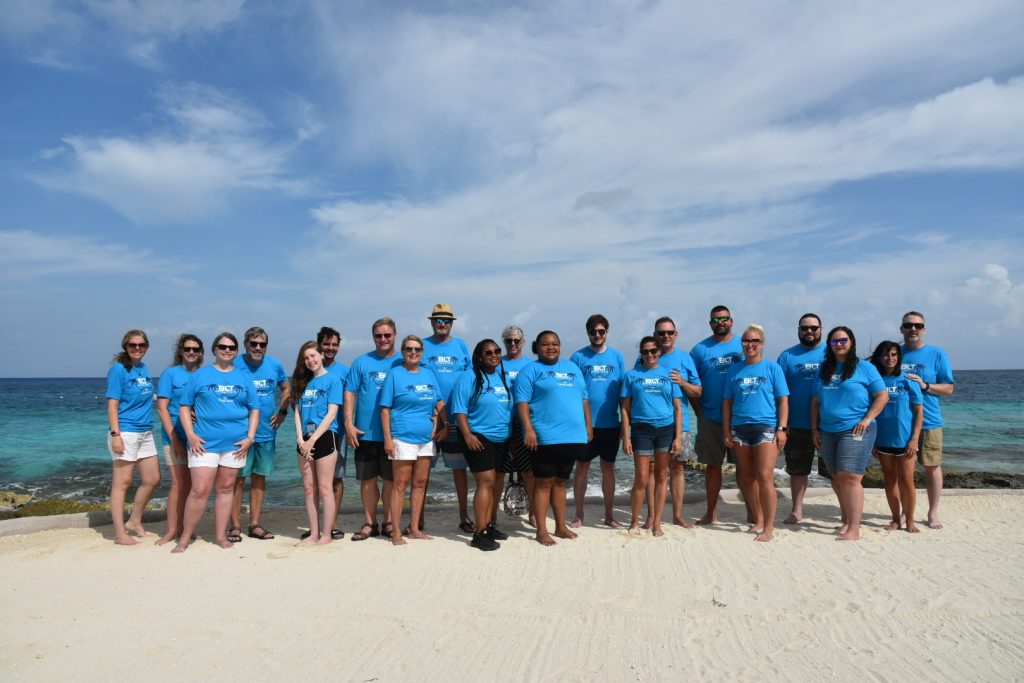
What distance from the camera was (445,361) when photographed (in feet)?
22.0

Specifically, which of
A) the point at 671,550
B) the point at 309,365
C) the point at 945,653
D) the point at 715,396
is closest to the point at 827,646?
the point at 945,653

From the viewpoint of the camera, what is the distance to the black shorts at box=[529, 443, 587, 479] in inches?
234

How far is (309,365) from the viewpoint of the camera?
6.17 m

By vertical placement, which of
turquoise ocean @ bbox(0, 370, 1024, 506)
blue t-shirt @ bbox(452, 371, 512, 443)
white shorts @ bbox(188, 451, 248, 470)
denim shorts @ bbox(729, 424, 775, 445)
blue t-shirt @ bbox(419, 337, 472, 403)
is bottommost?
turquoise ocean @ bbox(0, 370, 1024, 506)

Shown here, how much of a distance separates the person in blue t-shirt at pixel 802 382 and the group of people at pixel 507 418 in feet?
0.06

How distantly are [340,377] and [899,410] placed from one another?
18.2 feet

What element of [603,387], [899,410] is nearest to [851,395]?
[899,410]

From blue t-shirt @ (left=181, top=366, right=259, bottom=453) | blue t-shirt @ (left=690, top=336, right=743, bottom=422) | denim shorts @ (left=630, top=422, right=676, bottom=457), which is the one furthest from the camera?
blue t-shirt @ (left=690, top=336, right=743, bottom=422)

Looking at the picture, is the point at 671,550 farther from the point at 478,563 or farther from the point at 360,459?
the point at 360,459

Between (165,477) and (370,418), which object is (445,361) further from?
(165,477)

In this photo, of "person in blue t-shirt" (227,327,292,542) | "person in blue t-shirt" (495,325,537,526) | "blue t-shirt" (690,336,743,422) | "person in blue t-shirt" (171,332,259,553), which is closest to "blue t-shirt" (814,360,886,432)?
"blue t-shirt" (690,336,743,422)

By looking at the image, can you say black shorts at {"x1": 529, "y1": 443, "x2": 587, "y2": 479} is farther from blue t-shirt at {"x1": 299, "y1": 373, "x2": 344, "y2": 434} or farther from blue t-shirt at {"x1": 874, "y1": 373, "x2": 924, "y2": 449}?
blue t-shirt at {"x1": 874, "y1": 373, "x2": 924, "y2": 449}

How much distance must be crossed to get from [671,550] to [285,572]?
3436mm

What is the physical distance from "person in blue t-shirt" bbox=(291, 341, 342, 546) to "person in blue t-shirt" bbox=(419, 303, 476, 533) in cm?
101
